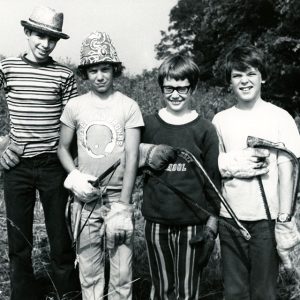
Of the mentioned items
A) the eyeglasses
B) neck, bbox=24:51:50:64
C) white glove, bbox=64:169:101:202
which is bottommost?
white glove, bbox=64:169:101:202

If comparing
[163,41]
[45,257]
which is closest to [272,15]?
[45,257]

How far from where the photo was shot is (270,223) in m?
2.53

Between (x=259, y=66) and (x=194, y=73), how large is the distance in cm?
36

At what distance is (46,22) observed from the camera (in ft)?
9.50

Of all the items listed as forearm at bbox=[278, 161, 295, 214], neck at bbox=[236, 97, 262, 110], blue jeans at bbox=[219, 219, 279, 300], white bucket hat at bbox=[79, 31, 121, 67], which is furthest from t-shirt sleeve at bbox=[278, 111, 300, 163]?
white bucket hat at bbox=[79, 31, 121, 67]

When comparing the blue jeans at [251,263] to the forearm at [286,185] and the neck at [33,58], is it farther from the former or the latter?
the neck at [33,58]

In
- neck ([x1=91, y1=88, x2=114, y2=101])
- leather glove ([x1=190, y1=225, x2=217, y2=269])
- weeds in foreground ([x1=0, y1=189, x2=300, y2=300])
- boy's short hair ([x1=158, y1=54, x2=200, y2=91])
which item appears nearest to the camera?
leather glove ([x1=190, y1=225, x2=217, y2=269])

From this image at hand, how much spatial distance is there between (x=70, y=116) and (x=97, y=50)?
1.33ft

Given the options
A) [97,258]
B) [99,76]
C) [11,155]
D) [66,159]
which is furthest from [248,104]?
[11,155]

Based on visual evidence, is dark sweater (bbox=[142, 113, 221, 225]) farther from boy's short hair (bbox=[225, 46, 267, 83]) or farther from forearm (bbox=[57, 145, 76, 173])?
forearm (bbox=[57, 145, 76, 173])

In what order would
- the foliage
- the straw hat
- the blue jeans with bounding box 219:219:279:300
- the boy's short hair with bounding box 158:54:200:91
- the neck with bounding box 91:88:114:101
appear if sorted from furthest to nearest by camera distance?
the foliage → the straw hat → the neck with bounding box 91:88:114:101 → the boy's short hair with bounding box 158:54:200:91 → the blue jeans with bounding box 219:219:279:300

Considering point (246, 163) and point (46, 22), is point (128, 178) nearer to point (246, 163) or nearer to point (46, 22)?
point (246, 163)

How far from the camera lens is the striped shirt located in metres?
2.90

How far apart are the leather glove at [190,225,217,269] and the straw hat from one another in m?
1.47
